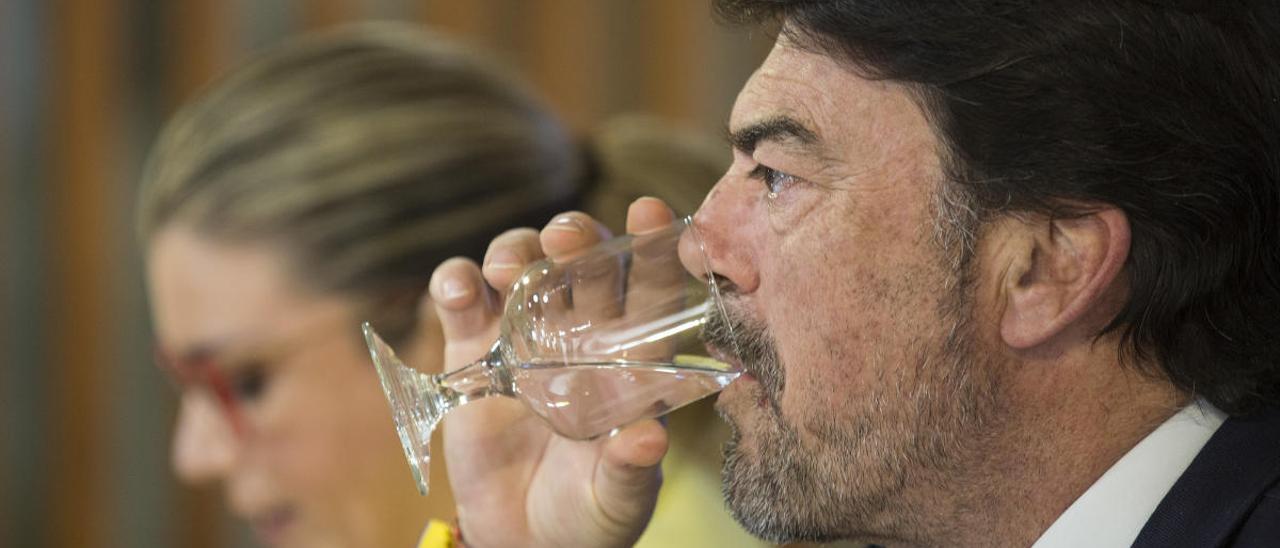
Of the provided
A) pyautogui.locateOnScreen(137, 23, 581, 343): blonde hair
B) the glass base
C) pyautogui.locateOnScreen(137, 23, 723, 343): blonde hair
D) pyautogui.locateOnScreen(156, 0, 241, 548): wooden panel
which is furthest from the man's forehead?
pyautogui.locateOnScreen(156, 0, 241, 548): wooden panel

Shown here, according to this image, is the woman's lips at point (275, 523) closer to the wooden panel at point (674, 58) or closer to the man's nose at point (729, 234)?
the man's nose at point (729, 234)

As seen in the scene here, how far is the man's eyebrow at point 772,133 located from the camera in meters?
1.21

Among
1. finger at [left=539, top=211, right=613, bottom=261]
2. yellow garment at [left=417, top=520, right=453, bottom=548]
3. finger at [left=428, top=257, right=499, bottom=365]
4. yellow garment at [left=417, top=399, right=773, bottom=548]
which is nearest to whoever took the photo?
finger at [left=539, top=211, right=613, bottom=261]

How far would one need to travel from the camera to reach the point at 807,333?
120 cm

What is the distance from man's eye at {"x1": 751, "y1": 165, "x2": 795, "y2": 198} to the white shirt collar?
0.35m

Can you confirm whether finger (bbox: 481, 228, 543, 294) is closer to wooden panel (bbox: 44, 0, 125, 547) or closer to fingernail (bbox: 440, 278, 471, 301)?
fingernail (bbox: 440, 278, 471, 301)

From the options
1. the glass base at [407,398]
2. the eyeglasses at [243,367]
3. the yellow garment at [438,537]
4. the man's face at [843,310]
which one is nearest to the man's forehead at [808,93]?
the man's face at [843,310]

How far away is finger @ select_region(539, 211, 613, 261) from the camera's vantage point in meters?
1.32

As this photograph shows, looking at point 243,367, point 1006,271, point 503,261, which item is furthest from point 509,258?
point 243,367

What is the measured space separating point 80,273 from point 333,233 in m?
1.65

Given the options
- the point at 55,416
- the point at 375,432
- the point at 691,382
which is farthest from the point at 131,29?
the point at 691,382

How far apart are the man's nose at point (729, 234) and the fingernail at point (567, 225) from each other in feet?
0.47

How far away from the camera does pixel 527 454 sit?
154 cm

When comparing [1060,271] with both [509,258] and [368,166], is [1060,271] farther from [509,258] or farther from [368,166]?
[368,166]
